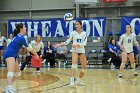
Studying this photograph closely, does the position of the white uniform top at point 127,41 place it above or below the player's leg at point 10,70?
above

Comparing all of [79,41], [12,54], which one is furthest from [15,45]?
[79,41]

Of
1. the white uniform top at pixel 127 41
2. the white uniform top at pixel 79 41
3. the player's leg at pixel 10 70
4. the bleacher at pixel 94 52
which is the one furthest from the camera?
the bleacher at pixel 94 52

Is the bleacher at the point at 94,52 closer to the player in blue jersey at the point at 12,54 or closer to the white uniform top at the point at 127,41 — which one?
the white uniform top at the point at 127,41

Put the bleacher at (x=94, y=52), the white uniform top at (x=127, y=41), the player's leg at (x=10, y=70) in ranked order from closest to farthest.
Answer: the player's leg at (x=10, y=70) < the white uniform top at (x=127, y=41) < the bleacher at (x=94, y=52)

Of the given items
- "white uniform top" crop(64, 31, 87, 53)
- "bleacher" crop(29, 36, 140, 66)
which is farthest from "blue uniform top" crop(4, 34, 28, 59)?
"bleacher" crop(29, 36, 140, 66)

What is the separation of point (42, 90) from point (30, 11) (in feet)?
53.2

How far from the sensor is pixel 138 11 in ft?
74.0

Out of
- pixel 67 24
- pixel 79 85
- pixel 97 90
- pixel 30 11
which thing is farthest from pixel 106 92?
pixel 30 11

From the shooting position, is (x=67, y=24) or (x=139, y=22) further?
(x=67, y=24)

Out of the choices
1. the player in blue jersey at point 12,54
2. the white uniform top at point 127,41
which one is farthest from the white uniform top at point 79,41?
the white uniform top at point 127,41

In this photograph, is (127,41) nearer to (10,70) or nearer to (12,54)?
(12,54)

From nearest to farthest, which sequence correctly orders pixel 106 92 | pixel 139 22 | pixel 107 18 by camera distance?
pixel 106 92 < pixel 139 22 < pixel 107 18

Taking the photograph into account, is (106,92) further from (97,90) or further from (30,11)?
(30,11)

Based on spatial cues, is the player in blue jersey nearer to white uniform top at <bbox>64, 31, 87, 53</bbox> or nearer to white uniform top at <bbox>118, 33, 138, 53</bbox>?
white uniform top at <bbox>64, 31, 87, 53</bbox>
